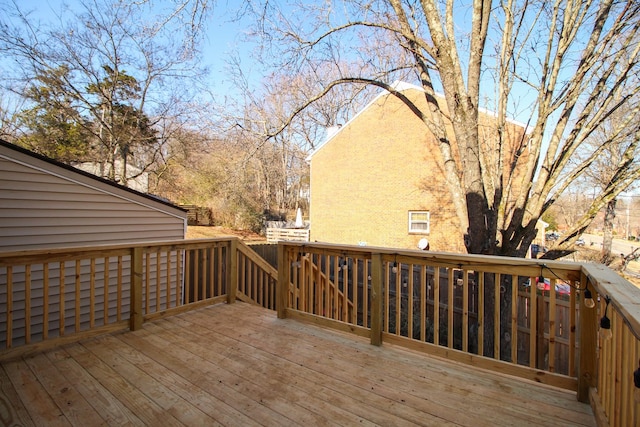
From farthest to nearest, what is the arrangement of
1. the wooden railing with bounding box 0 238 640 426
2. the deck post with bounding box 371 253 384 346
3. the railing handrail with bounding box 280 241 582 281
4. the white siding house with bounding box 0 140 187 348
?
the white siding house with bounding box 0 140 187 348, the deck post with bounding box 371 253 384 346, the railing handrail with bounding box 280 241 582 281, the wooden railing with bounding box 0 238 640 426

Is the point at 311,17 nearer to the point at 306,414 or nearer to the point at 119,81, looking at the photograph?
the point at 306,414

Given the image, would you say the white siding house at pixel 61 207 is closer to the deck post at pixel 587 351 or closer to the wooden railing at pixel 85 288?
the wooden railing at pixel 85 288

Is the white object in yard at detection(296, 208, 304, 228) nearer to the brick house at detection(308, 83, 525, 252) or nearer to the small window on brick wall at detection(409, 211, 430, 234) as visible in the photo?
the brick house at detection(308, 83, 525, 252)

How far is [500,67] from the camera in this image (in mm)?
5320

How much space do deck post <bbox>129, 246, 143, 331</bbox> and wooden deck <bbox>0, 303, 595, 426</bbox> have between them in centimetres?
27

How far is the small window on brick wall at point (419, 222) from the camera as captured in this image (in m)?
11.5

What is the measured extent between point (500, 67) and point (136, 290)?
20.8ft

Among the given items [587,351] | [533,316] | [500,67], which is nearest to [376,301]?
[533,316]

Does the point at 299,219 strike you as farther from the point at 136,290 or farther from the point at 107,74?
the point at 136,290

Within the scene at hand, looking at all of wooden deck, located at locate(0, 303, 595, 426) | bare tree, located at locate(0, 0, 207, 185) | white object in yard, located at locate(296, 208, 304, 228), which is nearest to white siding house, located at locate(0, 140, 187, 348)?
wooden deck, located at locate(0, 303, 595, 426)

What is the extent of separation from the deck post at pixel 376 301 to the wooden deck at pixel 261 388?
0.11 meters

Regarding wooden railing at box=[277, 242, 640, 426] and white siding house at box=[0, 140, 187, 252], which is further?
white siding house at box=[0, 140, 187, 252]

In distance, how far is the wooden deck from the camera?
190cm

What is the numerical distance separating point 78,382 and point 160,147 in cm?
1148
